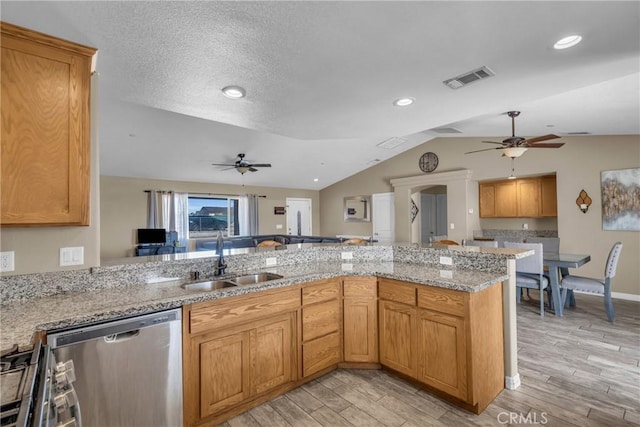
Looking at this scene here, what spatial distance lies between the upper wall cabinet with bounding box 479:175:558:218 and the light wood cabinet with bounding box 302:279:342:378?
220 inches

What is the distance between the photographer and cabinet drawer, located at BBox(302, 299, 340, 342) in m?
2.40

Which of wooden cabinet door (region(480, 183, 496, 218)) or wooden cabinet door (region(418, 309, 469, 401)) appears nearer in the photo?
wooden cabinet door (region(418, 309, 469, 401))

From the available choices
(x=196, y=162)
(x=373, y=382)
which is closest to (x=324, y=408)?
(x=373, y=382)

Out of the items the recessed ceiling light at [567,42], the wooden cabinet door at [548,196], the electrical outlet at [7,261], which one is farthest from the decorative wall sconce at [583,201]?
the electrical outlet at [7,261]

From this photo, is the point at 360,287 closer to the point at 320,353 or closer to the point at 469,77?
the point at 320,353

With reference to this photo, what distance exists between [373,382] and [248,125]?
2.76m

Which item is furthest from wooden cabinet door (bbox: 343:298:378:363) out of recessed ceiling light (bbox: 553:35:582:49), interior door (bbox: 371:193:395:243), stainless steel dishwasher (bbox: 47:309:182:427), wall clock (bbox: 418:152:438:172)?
interior door (bbox: 371:193:395:243)

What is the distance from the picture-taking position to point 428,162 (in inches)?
296

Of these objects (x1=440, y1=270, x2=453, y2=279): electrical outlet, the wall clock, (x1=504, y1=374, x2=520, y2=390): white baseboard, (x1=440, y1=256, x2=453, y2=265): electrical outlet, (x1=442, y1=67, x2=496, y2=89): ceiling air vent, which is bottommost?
(x1=504, y1=374, x2=520, y2=390): white baseboard

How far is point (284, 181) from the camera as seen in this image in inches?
364

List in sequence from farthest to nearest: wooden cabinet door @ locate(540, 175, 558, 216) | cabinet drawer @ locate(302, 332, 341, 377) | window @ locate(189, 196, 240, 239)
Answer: window @ locate(189, 196, 240, 239) → wooden cabinet door @ locate(540, 175, 558, 216) → cabinet drawer @ locate(302, 332, 341, 377)

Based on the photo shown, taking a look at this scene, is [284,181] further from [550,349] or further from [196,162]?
[550,349]

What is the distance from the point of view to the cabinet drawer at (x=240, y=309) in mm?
1854

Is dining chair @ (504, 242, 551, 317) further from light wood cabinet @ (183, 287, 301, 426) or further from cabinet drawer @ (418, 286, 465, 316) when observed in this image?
light wood cabinet @ (183, 287, 301, 426)
